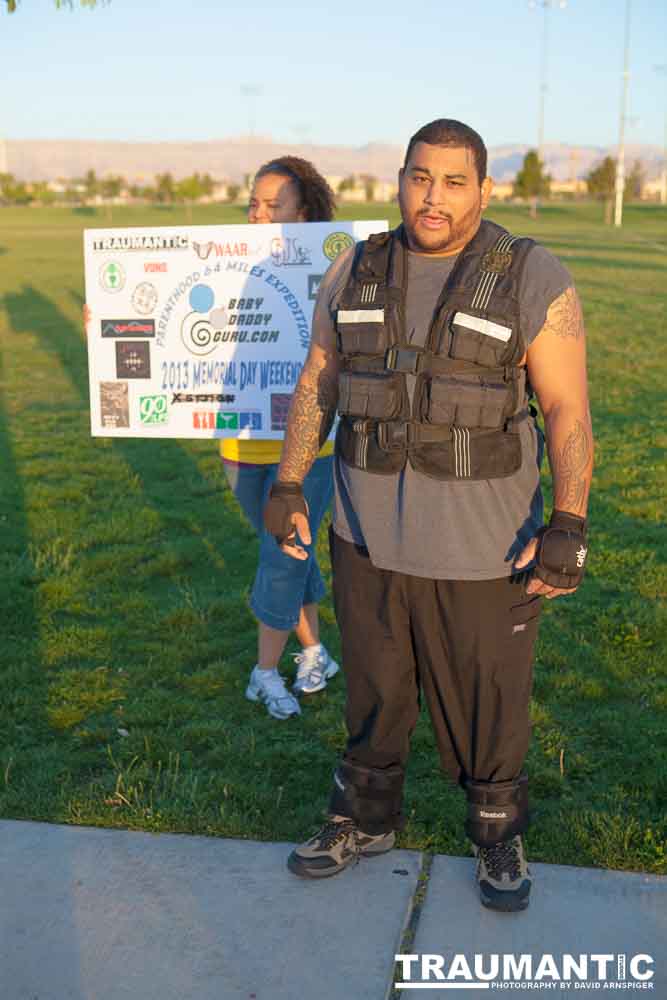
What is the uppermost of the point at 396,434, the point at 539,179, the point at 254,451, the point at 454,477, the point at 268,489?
the point at 539,179

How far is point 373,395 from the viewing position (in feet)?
10.6

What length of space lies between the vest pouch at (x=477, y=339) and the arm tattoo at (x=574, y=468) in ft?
1.00

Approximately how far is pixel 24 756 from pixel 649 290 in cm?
2253

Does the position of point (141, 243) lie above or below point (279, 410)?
above

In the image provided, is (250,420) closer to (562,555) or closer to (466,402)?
(466,402)

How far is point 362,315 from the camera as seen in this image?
10.5 feet

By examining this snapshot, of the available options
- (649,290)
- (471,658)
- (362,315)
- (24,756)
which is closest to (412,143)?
(362,315)

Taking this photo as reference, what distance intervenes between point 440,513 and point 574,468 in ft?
1.30

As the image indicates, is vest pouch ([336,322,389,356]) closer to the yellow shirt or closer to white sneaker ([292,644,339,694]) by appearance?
the yellow shirt

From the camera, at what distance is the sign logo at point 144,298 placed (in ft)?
16.4

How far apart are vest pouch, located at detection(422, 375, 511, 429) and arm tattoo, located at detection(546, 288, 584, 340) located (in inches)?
8.4

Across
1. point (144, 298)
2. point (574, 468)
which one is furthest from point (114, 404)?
point (574, 468)

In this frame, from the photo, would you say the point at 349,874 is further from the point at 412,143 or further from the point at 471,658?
the point at 412,143

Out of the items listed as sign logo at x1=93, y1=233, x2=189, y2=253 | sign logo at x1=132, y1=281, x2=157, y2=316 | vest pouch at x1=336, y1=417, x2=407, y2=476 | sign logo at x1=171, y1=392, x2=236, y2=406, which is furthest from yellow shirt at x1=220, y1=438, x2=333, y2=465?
vest pouch at x1=336, y1=417, x2=407, y2=476
